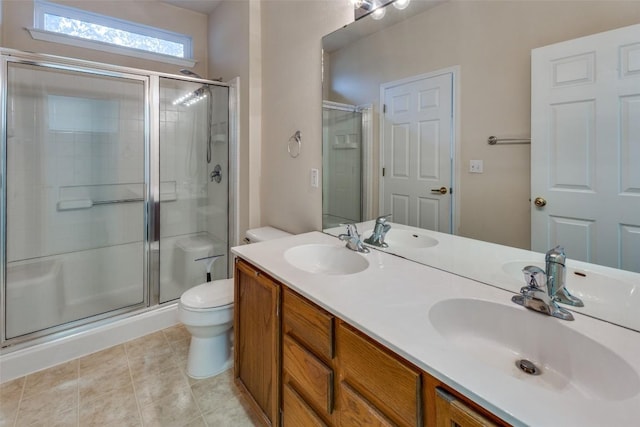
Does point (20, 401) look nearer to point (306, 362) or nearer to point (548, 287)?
point (306, 362)

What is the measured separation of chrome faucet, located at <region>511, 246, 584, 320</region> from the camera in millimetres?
873

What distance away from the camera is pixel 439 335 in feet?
2.53

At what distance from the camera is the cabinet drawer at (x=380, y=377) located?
71 cm

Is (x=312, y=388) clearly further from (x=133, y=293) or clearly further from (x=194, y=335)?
→ (x=133, y=293)

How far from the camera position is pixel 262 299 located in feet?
4.37

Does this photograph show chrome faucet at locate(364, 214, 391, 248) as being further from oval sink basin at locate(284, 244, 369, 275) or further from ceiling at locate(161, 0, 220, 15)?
ceiling at locate(161, 0, 220, 15)

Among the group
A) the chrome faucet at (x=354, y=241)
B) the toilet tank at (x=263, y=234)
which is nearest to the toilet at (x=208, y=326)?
the toilet tank at (x=263, y=234)

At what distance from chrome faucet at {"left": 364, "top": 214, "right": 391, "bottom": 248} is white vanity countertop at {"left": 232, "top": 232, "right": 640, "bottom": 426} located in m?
0.11

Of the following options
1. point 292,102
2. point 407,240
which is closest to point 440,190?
point 407,240

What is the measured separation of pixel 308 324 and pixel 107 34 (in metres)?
3.01

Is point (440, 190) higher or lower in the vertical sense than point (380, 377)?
higher

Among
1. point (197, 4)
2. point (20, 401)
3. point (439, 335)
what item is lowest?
point (20, 401)

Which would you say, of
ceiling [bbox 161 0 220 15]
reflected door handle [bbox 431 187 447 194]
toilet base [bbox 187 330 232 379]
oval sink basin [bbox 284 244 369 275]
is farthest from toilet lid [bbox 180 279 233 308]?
ceiling [bbox 161 0 220 15]

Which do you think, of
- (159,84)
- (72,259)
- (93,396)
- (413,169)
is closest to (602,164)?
(413,169)
